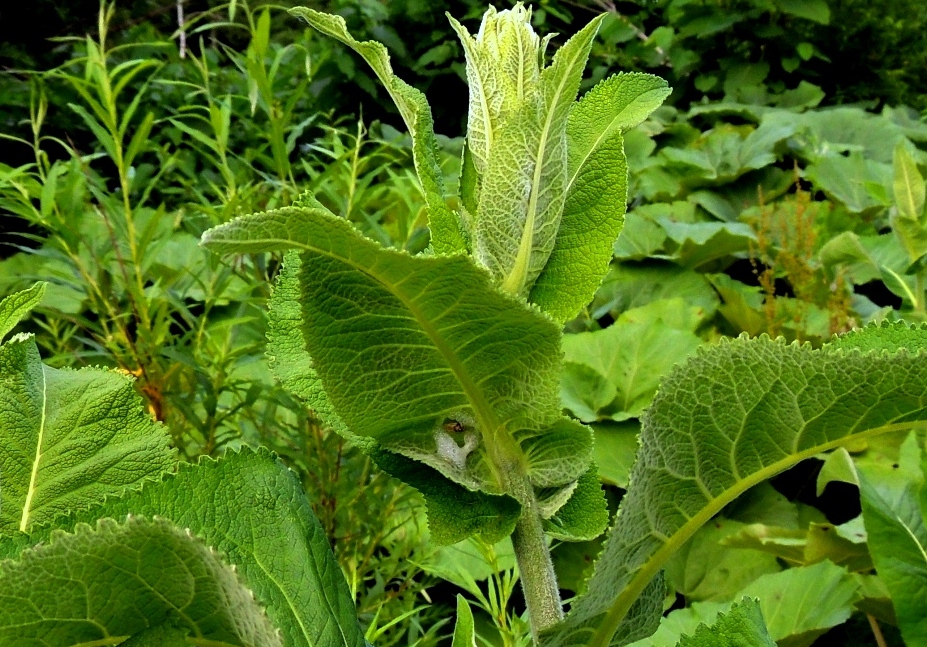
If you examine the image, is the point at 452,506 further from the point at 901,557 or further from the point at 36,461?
the point at 901,557

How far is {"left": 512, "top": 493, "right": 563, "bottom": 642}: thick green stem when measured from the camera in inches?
18.6

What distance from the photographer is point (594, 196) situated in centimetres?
49

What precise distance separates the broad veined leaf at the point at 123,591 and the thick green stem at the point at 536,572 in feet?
0.53

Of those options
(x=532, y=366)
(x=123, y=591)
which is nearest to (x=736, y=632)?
(x=532, y=366)

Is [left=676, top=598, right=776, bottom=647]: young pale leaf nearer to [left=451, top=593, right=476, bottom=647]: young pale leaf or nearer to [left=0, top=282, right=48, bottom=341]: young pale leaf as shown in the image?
[left=451, top=593, right=476, bottom=647]: young pale leaf

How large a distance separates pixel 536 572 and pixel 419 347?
0.15 meters

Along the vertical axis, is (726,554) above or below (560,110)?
below

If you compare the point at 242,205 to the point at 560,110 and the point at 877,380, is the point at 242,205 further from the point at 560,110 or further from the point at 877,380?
the point at 877,380

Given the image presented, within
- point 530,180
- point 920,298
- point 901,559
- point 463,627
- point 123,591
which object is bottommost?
point 920,298

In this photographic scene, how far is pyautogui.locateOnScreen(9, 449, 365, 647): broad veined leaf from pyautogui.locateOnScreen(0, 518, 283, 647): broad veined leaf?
28 millimetres

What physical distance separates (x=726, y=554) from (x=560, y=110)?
154cm

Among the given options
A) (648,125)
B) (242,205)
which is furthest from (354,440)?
(648,125)

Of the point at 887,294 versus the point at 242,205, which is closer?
the point at 242,205

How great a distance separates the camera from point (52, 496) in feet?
1.65
